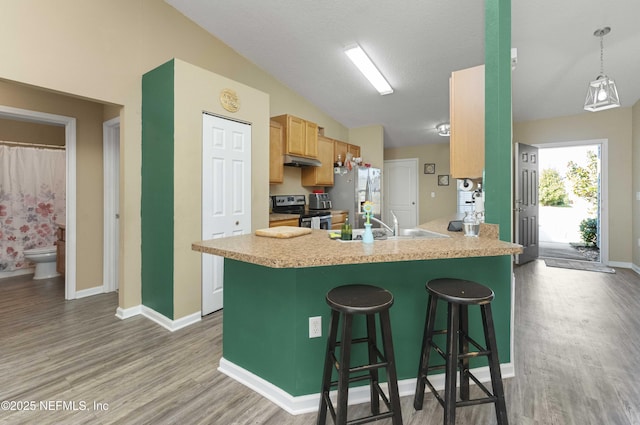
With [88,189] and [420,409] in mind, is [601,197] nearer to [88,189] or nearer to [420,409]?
[420,409]

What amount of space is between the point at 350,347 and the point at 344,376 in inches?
4.7

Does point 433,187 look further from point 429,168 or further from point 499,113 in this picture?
point 499,113

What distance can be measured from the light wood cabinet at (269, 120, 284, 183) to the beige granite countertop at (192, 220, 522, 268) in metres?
2.44

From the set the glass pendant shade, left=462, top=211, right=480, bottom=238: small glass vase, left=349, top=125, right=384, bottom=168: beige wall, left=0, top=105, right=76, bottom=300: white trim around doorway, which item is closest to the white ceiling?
the glass pendant shade

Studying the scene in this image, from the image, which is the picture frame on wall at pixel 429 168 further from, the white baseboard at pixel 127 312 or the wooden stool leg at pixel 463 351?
the white baseboard at pixel 127 312

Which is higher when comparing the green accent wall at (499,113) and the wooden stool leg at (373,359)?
the green accent wall at (499,113)

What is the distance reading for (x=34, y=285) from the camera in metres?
3.69

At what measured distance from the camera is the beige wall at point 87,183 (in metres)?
3.21

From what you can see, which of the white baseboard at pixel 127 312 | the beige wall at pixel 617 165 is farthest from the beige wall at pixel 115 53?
the beige wall at pixel 617 165

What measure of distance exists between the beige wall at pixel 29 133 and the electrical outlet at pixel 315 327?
4.86 metres

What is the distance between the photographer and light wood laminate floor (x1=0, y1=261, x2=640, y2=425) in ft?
5.08

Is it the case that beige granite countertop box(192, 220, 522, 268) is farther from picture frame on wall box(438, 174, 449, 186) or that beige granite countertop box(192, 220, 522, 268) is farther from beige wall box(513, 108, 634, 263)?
picture frame on wall box(438, 174, 449, 186)

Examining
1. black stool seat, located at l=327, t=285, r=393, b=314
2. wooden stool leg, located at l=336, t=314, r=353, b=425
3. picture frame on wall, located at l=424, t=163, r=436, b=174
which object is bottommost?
wooden stool leg, located at l=336, t=314, r=353, b=425

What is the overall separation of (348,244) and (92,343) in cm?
222
